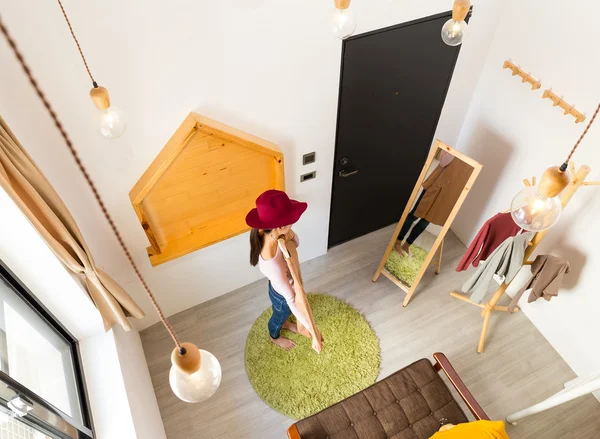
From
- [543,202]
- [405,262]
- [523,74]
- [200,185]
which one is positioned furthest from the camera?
[405,262]

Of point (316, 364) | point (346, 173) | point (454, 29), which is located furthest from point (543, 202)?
point (316, 364)

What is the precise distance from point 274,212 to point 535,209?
1270 mm

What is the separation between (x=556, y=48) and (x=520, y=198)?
5.58ft

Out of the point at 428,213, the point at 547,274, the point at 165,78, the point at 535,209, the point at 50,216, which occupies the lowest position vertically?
the point at 547,274

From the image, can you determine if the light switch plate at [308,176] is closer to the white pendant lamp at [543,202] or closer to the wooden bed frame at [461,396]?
the wooden bed frame at [461,396]

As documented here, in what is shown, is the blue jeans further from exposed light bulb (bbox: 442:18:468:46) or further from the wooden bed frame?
exposed light bulb (bbox: 442:18:468:46)

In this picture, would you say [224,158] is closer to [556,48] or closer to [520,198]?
[520,198]

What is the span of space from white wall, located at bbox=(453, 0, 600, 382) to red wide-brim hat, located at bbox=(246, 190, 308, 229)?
6.29 ft

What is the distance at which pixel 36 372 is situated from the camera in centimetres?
220

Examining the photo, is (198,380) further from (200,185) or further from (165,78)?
(200,185)

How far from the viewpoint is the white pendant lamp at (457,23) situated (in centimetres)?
183

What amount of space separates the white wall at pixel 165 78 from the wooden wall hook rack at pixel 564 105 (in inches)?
27.9

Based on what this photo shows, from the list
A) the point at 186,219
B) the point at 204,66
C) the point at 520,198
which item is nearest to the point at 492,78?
the point at 520,198

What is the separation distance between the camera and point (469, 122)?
378cm
